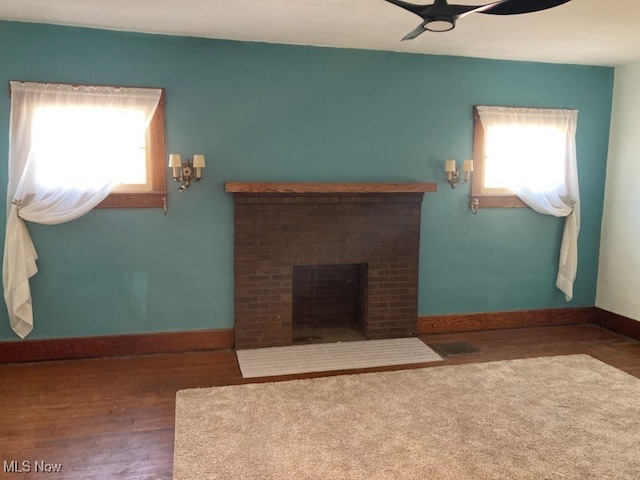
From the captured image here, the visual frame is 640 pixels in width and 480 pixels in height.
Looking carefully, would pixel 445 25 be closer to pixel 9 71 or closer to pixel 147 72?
pixel 147 72

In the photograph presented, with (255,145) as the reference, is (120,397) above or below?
below

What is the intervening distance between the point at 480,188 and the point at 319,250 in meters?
1.61

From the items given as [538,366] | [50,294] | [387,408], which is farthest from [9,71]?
[538,366]

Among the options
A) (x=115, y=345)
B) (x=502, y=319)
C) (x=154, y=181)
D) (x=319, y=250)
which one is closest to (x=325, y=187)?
(x=319, y=250)

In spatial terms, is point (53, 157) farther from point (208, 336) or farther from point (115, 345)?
point (208, 336)

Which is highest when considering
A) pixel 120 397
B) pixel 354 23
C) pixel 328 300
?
pixel 354 23

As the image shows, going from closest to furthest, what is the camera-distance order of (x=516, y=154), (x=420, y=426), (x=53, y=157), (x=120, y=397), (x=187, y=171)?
(x=420, y=426) → (x=120, y=397) → (x=53, y=157) → (x=187, y=171) → (x=516, y=154)

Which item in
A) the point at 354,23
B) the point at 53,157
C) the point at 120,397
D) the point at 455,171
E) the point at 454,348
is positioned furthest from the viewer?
the point at 455,171

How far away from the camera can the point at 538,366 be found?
3.66m

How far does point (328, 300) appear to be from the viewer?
4.54 metres

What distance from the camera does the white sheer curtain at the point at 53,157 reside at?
3424 mm

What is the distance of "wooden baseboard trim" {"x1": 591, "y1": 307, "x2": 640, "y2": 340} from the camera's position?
4.38 m

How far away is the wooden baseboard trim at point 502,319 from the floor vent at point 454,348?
295mm

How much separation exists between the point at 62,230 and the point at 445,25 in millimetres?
3040
